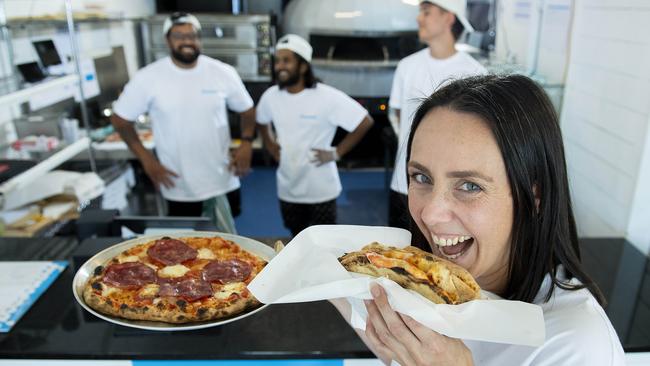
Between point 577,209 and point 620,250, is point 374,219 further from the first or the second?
point 620,250

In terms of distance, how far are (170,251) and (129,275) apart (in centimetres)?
16

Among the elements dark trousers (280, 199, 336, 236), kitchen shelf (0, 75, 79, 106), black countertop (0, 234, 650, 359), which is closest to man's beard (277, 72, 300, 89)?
dark trousers (280, 199, 336, 236)

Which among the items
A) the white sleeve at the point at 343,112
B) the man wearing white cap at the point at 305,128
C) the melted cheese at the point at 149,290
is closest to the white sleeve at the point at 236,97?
the man wearing white cap at the point at 305,128

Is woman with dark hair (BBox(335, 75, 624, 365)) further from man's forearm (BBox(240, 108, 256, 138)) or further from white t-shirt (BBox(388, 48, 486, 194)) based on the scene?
man's forearm (BBox(240, 108, 256, 138))

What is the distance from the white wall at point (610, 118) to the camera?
6.69 feet

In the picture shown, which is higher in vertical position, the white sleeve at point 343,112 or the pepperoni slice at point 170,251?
the white sleeve at point 343,112

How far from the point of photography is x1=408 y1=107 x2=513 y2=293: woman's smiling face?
0.96m

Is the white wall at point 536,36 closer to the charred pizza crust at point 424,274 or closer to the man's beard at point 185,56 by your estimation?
the man's beard at point 185,56

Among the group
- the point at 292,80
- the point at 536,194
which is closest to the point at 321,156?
the point at 292,80

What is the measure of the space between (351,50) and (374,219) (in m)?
2.03

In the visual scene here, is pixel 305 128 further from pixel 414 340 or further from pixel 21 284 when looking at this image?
pixel 414 340

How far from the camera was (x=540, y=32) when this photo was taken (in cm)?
355

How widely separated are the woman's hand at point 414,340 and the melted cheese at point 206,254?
76cm

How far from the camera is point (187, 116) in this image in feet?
9.47
